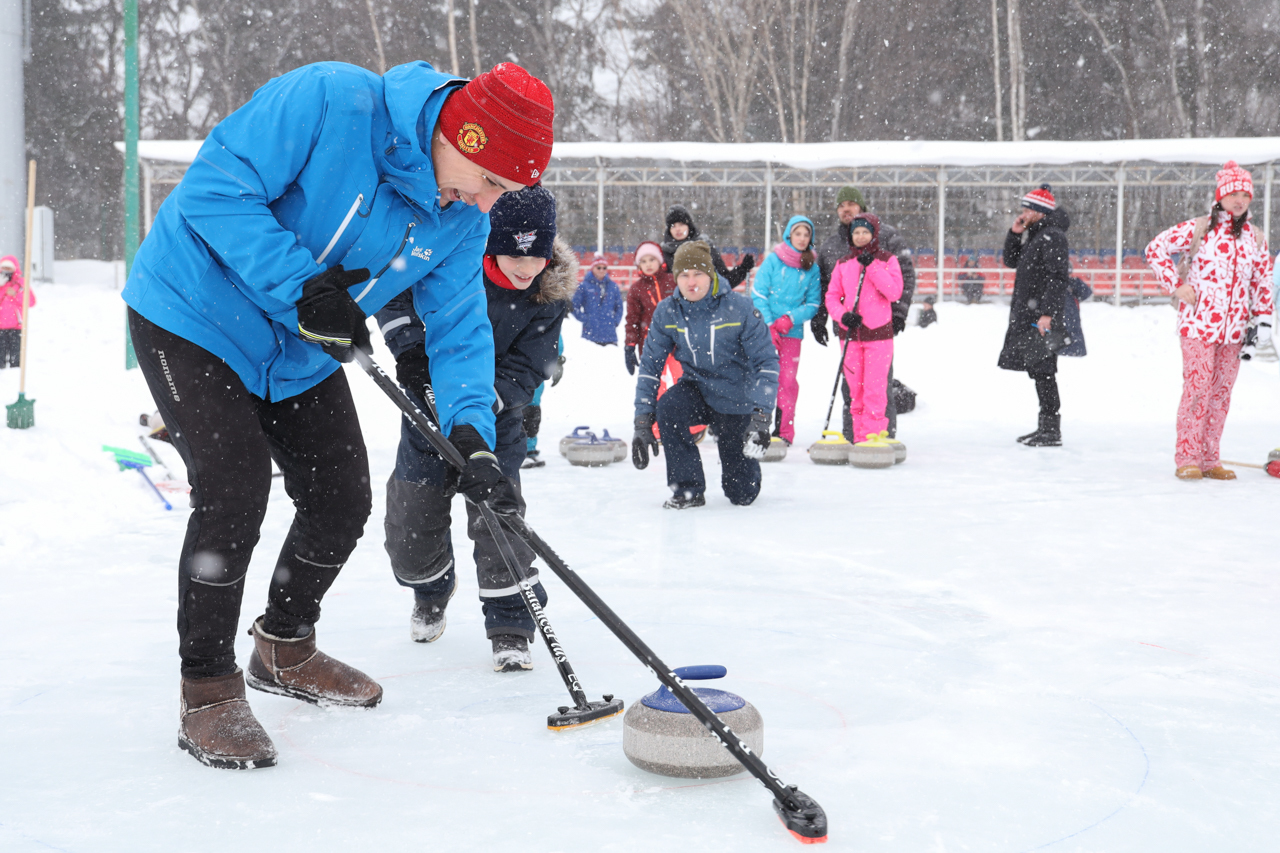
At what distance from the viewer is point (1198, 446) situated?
5992mm

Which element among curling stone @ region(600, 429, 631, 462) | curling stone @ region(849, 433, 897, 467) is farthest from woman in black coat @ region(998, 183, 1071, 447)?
curling stone @ region(600, 429, 631, 462)

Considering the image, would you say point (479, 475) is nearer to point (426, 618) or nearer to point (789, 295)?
point (426, 618)

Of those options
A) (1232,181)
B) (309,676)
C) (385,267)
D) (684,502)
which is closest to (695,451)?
(684,502)

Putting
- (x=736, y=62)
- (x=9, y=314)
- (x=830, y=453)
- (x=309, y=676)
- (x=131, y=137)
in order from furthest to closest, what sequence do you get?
(x=736, y=62) → (x=9, y=314) → (x=131, y=137) → (x=830, y=453) → (x=309, y=676)

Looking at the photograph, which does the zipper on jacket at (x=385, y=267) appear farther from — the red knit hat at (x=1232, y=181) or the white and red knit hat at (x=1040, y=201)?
the white and red knit hat at (x=1040, y=201)

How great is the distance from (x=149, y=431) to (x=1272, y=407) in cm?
881

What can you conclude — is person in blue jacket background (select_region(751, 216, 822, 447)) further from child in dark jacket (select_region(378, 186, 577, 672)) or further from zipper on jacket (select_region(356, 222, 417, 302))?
zipper on jacket (select_region(356, 222, 417, 302))

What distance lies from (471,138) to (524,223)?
0.92 m

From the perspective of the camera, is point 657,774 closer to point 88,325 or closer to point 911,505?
point 911,505

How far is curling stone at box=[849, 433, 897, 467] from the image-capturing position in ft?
21.0

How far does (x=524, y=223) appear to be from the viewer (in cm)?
289

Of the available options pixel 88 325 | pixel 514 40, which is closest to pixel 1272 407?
pixel 88 325

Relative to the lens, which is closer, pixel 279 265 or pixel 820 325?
pixel 279 265

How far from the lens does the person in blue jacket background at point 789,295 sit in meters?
7.12
